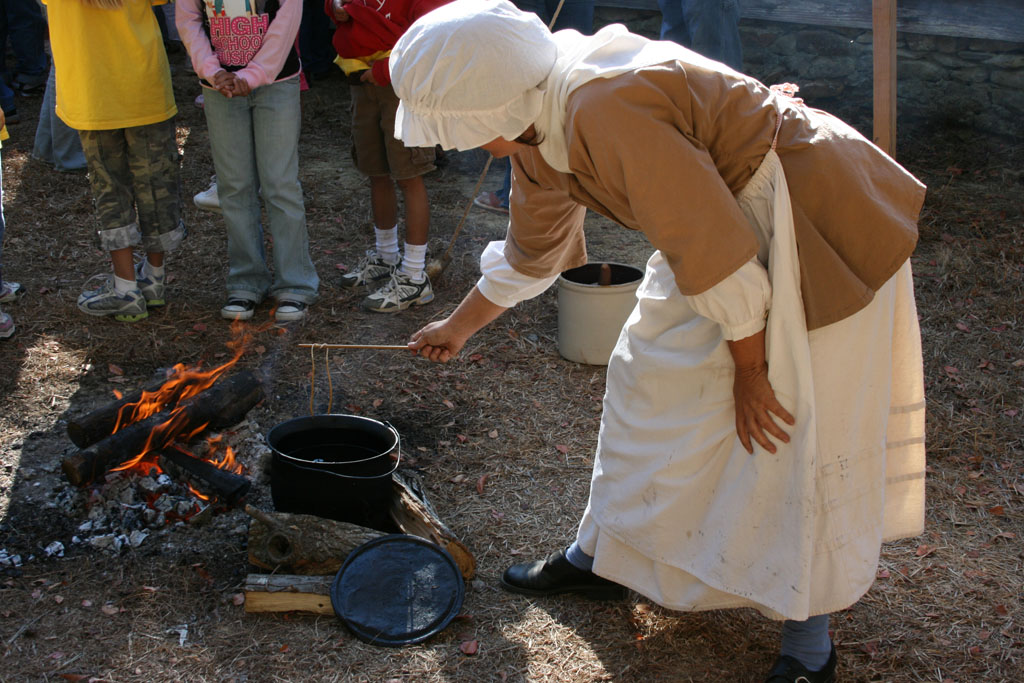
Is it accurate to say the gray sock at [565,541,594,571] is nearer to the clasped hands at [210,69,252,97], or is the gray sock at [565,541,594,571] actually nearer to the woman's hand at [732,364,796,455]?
the woman's hand at [732,364,796,455]

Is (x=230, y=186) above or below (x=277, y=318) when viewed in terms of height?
above

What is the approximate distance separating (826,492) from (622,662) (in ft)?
3.11

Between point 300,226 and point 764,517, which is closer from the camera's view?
point 764,517

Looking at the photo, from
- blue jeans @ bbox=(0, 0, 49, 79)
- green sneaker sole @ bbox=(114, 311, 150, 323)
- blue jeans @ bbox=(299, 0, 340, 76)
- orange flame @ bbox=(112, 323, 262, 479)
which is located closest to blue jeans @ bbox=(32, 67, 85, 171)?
blue jeans @ bbox=(0, 0, 49, 79)

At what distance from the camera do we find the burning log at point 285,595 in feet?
9.62

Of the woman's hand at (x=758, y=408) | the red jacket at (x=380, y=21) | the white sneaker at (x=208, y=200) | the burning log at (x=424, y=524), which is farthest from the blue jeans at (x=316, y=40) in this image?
the woman's hand at (x=758, y=408)

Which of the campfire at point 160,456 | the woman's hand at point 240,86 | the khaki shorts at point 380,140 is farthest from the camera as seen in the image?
the khaki shorts at point 380,140

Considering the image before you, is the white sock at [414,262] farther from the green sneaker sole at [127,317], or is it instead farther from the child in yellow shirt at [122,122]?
the green sneaker sole at [127,317]

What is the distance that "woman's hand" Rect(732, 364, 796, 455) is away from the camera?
2.19 meters

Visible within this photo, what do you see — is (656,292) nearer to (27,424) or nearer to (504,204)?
(27,424)

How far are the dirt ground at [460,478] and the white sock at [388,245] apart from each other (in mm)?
377

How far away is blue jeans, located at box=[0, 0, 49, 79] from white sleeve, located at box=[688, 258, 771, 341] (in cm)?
875

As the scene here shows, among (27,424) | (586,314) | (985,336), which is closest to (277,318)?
(27,424)

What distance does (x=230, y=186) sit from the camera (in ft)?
15.8
